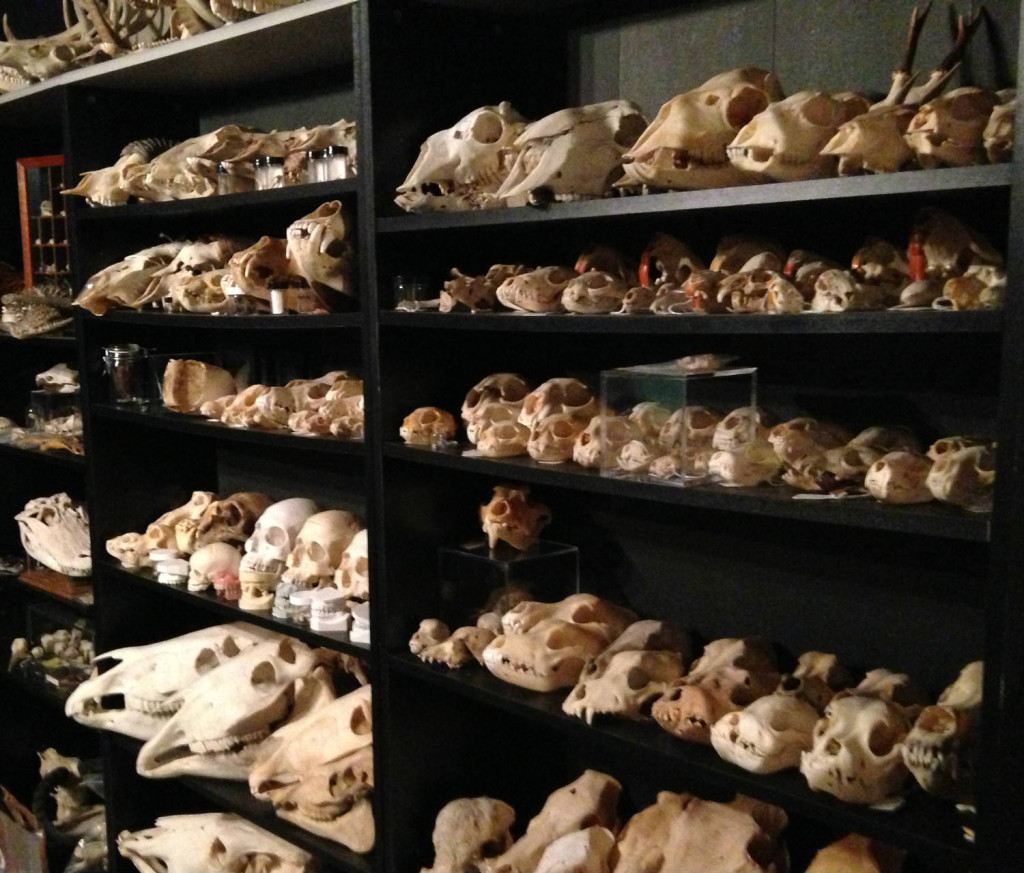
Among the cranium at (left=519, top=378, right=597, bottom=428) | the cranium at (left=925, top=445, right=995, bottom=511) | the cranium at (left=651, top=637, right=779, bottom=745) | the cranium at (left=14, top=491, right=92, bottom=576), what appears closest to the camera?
the cranium at (left=925, top=445, right=995, bottom=511)

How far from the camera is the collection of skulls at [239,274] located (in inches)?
77.2

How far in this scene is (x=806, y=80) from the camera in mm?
1575

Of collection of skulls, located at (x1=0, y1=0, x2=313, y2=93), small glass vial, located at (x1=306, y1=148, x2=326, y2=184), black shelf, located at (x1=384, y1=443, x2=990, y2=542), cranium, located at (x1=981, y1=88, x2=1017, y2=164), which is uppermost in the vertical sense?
collection of skulls, located at (x1=0, y1=0, x2=313, y2=93)

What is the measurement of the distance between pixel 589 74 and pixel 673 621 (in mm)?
976

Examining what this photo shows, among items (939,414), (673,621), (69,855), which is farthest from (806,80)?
(69,855)

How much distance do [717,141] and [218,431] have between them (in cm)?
126

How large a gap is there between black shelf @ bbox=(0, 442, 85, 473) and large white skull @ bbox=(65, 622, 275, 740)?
20.8 inches

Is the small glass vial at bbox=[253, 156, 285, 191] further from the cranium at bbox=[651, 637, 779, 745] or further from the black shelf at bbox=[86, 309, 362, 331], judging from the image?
the cranium at bbox=[651, 637, 779, 745]

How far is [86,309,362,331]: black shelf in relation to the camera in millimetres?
1908

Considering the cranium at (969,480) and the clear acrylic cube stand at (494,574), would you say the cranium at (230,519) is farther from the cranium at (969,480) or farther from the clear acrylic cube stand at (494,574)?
the cranium at (969,480)

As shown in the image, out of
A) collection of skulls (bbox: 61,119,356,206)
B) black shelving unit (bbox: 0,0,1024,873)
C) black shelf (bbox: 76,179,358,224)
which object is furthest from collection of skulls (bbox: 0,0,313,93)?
black shelf (bbox: 76,179,358,224)

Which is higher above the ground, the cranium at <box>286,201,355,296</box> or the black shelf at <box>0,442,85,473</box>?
the cranium at <box>286,201,355,296</box>

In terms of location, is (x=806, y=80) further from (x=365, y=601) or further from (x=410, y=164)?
(x=365, y=601)

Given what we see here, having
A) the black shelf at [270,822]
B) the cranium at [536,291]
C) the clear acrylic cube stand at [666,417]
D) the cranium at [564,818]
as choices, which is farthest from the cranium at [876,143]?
the black shelf at [270,822]
